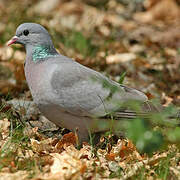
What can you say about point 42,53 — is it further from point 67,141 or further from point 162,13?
point 162,13

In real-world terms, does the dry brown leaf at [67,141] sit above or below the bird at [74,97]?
below

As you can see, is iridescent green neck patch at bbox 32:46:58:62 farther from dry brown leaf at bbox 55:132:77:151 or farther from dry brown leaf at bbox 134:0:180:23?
dry brown leaf at bbox 134:0:180:23

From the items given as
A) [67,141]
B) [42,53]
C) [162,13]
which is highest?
[42,53]

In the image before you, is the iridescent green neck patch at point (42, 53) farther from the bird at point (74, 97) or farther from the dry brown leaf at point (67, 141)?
the dry brown leaf at point (67, 141)

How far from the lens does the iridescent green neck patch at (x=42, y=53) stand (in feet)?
14.3

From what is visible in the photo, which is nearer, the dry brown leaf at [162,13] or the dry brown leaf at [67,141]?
the dry brown leaf at [67,141]

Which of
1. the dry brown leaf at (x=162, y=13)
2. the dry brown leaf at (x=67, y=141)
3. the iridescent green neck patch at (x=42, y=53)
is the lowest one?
the dry brown leaf at (x=67, y=141)

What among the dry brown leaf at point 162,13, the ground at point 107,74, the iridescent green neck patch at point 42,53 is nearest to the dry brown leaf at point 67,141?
the ground at point 107,74

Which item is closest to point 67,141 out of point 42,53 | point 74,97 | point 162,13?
point 74,97

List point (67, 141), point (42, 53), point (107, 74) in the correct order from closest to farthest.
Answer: point (67, 141)
point (42, 53)
point (107, 74)

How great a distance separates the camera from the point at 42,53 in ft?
14.5

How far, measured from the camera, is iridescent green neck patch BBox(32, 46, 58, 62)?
437 cm

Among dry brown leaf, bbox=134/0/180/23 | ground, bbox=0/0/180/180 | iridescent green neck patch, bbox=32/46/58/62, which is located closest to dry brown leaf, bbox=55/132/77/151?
ground, bbox=0/0/180/180

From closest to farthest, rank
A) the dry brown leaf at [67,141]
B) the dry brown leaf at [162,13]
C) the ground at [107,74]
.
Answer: the ground at [107,74] < the dry brown leaf at [67,141] < the dry brown leaf at [162,13]
